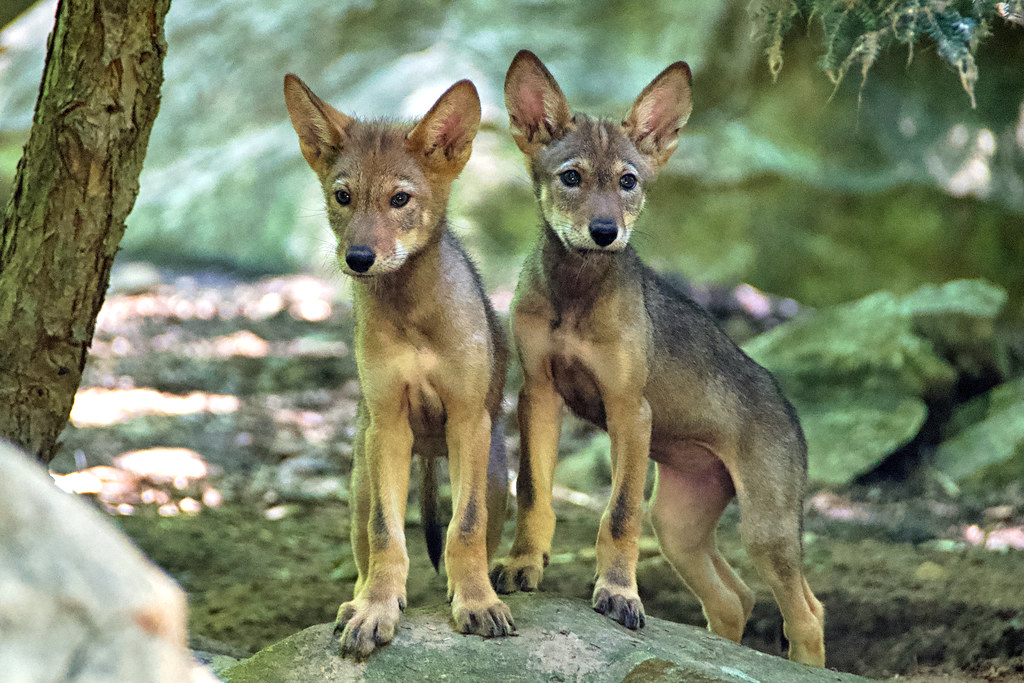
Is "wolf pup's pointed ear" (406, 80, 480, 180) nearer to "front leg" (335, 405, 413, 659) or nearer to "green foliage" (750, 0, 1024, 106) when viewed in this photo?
"front leg" (335, 405, 413, 659)

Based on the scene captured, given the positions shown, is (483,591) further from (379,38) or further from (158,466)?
(379,38)

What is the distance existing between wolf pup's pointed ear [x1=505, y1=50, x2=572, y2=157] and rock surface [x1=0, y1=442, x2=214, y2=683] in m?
3.06

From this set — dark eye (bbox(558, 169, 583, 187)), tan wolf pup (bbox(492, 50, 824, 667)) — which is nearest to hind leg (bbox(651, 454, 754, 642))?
tan wolf pup (bbox(492, 50, 824, 667))

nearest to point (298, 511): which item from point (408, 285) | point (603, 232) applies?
point (408, 285)

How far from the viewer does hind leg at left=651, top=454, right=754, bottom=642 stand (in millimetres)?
5242

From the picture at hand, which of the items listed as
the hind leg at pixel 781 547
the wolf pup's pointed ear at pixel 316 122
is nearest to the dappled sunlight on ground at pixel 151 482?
the wolf pup's pointed ear at pixel 316 122

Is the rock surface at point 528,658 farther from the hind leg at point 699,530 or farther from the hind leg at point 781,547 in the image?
the hind leg at point 699,530

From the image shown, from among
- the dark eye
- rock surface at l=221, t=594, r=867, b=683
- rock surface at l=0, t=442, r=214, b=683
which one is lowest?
rock surface at l=221, t=594, r=867, b=683

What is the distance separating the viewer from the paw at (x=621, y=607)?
4203 millimetres

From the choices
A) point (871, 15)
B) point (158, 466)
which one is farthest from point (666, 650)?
point (158, 466)

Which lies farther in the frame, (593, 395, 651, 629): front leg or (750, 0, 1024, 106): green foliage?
(750, 0, 1024, 106): green foliage

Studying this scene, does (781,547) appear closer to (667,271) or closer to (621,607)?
(621,607)

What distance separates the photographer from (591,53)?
10922mm

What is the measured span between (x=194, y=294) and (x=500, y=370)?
24.7ft
